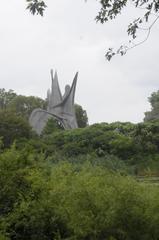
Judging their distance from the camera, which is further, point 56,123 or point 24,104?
point 24,104

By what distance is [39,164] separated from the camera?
53.1 feet

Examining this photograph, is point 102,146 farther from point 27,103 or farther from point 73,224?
point 73,224

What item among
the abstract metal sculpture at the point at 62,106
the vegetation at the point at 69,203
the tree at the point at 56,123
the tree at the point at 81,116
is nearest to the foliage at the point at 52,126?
the tree at the point at 56,123

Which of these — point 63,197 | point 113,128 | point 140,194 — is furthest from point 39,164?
point 113,128

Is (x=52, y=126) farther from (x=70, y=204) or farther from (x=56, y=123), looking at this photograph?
(x=70, y=204)

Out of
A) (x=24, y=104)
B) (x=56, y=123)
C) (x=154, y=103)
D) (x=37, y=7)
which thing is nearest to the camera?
(x=37, y=7)

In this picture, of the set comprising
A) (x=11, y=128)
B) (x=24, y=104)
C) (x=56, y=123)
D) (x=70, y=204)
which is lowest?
(x=70, y=204)

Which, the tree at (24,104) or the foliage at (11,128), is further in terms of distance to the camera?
the tree at (24,104)

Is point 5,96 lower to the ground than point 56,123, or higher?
higher

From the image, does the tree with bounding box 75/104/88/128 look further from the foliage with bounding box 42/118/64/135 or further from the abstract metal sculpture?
the foliage with bounding box 42/118/64/135

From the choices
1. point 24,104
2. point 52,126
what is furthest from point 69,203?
point 24,104

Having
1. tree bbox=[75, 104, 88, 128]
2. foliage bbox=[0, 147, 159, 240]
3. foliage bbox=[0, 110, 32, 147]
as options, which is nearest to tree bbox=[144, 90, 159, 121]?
tree bbox=[75, 104, 88, 128]

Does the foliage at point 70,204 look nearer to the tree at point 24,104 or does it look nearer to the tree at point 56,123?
the tree at point 56,123

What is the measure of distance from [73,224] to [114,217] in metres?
0.98
